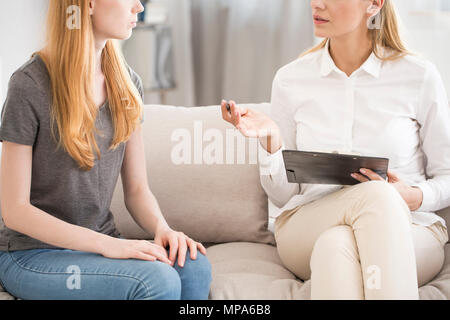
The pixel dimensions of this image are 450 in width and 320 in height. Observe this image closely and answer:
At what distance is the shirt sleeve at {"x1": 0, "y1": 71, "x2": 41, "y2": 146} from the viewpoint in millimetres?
1050

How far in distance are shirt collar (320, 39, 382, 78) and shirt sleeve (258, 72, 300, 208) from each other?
0.40ft

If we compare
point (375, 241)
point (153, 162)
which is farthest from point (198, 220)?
point (375, 241)

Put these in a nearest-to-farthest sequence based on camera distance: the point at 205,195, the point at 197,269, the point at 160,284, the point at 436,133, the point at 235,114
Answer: the point at 160,284, the point at 197,269, the point at 235,114, the point at 436,133, the point at 205,195

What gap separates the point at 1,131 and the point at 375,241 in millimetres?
722

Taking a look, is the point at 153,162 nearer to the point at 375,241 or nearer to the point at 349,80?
the point at 349,80

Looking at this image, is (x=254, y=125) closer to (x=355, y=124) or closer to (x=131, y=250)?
(x=355, y=124)

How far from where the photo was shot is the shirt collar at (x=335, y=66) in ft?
4.49

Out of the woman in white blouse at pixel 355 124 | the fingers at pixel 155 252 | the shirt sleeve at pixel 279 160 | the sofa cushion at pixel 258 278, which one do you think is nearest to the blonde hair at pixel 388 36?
the woman in white blouse at pixel 355 124

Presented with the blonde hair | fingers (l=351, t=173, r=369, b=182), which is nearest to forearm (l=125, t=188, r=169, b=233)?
fingers (l=351, t=173, r=369, b=182)

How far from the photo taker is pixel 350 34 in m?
1.40

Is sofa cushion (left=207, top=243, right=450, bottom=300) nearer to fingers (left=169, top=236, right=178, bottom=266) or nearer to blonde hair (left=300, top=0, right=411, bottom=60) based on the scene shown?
fingers (left=169, top=236, right=178, bottom=266)

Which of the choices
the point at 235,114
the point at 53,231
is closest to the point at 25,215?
the point at 53,231

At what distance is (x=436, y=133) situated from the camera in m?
1.34

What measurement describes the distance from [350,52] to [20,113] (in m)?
0.81
